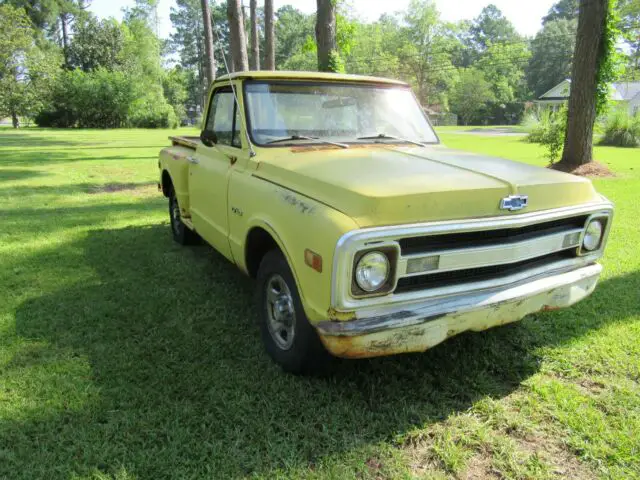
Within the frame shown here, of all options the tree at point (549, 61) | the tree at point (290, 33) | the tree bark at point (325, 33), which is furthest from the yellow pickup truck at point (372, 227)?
the tree at point (290, 33)

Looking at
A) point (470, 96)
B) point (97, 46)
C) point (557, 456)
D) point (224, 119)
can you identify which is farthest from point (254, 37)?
point (470, 96)

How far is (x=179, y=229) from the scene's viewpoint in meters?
5.86

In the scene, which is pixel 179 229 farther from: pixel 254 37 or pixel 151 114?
pixel 151 114

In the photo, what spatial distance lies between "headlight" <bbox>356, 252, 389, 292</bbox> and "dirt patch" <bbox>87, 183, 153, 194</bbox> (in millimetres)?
8191

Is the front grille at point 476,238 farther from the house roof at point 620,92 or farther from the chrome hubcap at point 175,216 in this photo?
the house roof at point 620,92

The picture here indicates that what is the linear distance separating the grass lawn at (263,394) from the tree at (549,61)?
77.1 m

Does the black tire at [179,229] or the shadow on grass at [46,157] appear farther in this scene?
the shadow on grass at [46,157]

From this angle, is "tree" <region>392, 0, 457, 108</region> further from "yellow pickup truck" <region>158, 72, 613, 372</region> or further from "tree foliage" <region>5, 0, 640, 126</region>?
"yellow pickup truck" <region>158, 72, 613, 372</region>

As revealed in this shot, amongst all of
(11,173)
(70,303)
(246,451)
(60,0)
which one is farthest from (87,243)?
(60,0)

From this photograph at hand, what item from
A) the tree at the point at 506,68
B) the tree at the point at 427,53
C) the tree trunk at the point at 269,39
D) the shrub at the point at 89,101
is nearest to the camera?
the tree trunk at the point at 269,39

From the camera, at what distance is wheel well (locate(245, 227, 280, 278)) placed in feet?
10.7

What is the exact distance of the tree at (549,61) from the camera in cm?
7075

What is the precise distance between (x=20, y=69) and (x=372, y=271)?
138 feet

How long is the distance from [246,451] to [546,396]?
69.8 inches
